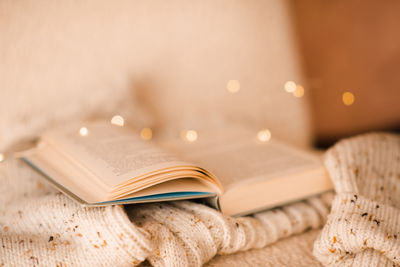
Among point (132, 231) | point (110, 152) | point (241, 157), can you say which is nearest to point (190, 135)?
point (241, 157)

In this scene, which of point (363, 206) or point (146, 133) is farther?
point (146, 133)

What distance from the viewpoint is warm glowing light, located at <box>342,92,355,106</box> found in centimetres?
101

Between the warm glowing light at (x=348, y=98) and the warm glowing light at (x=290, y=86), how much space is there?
0.16 meters

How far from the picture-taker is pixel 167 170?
1.67 ft

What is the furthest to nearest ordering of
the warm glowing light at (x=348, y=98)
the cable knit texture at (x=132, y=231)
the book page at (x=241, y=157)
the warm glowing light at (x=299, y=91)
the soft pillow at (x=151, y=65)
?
the warm glowing light at (x=299, y=91) < the warm glowing light at (x=348, y=98) < the soft pillow at (x=151, y=65) < the book page at (x=241, y=157) < the cable knit texture at (x=132, y=231)

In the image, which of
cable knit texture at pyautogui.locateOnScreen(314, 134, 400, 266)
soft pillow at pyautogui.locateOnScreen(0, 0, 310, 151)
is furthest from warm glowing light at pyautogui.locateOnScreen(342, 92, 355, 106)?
cable knit texture at pyautogui.locateOnScreen(314, 134, 400, 266)

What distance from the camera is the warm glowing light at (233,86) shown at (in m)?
1.08

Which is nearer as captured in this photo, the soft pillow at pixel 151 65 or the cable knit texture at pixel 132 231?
the cable knit texture at pixel 132 231

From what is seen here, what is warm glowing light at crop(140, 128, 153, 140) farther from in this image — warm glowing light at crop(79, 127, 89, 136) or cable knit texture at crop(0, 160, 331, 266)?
cable knit texture at crop(0, 160, 331, 266)

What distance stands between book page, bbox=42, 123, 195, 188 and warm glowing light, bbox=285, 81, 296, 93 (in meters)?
0.61

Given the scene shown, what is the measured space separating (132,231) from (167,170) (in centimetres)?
10

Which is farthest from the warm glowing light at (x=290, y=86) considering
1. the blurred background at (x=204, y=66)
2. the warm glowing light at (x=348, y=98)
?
the warm glowing light at (x=348, y=98)

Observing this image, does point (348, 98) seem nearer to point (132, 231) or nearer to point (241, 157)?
point (241, 157)

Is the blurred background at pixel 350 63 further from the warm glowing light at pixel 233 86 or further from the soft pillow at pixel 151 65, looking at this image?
the warm glowing light at pixel 233 86
